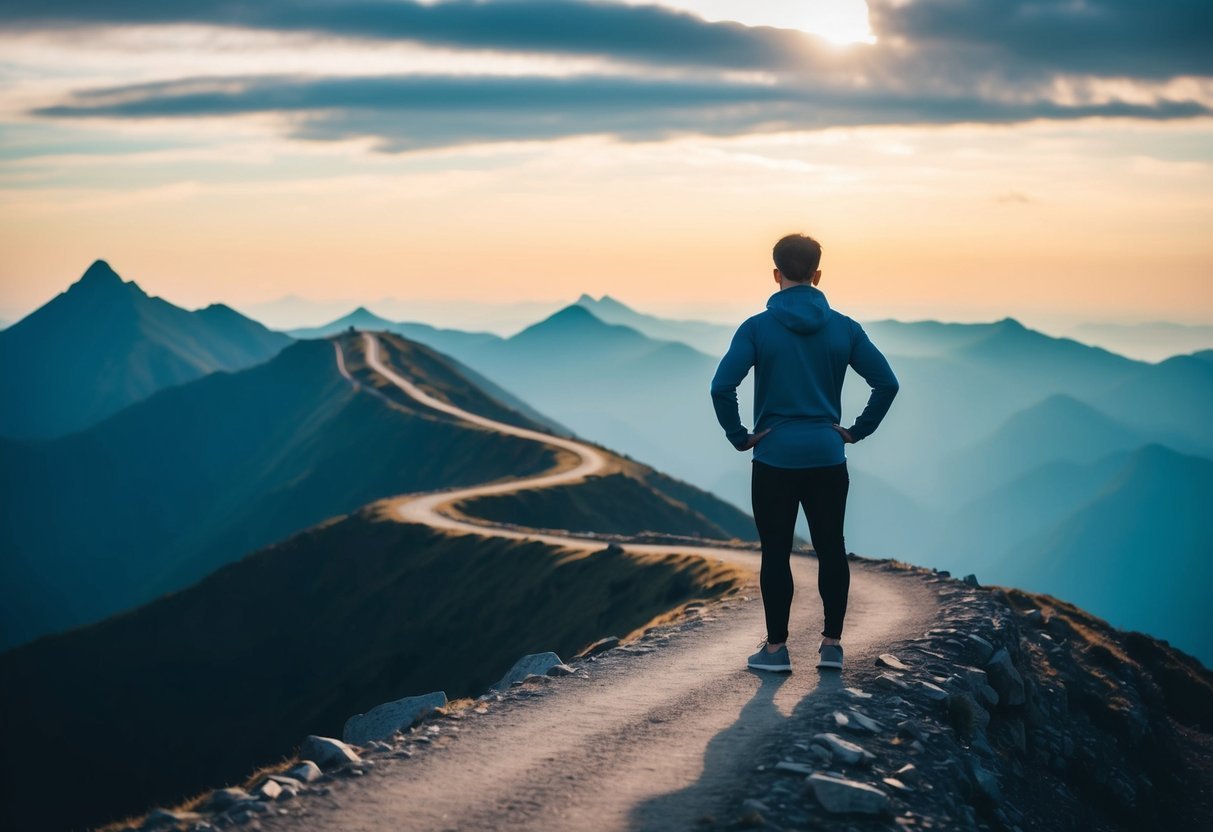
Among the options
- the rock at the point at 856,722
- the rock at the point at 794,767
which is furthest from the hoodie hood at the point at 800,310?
the rock at the point at 794,767

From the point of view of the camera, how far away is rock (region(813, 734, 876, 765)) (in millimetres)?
10688

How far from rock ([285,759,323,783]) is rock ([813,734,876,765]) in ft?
16.3

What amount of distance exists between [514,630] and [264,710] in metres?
27.7

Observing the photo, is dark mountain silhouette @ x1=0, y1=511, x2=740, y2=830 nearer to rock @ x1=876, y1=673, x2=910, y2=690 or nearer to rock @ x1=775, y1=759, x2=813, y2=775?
rock @ x1=876, y1=673, x2=910, y2=690

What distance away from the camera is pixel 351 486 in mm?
147125

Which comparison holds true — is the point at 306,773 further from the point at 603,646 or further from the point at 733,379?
the point at 603,646

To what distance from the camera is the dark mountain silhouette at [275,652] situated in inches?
2069

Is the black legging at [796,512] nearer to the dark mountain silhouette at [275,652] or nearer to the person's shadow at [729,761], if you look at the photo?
the person's shadow at [729,761]

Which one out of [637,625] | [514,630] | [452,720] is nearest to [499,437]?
[514,630]

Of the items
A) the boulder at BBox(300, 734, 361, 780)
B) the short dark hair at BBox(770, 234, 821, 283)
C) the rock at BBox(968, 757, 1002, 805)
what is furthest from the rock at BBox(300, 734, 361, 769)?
the short dark hair at BBox(770, 234, 821, 283)

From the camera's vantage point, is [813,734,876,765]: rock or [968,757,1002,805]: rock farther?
[968,757,1002,805]: rock

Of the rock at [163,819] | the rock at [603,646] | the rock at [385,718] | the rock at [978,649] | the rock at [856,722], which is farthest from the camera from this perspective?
the rock at [603,646]

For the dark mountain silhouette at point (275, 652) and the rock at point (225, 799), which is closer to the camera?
the rock at point (225, 799)

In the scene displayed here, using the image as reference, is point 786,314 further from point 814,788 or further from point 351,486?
point 351,486
